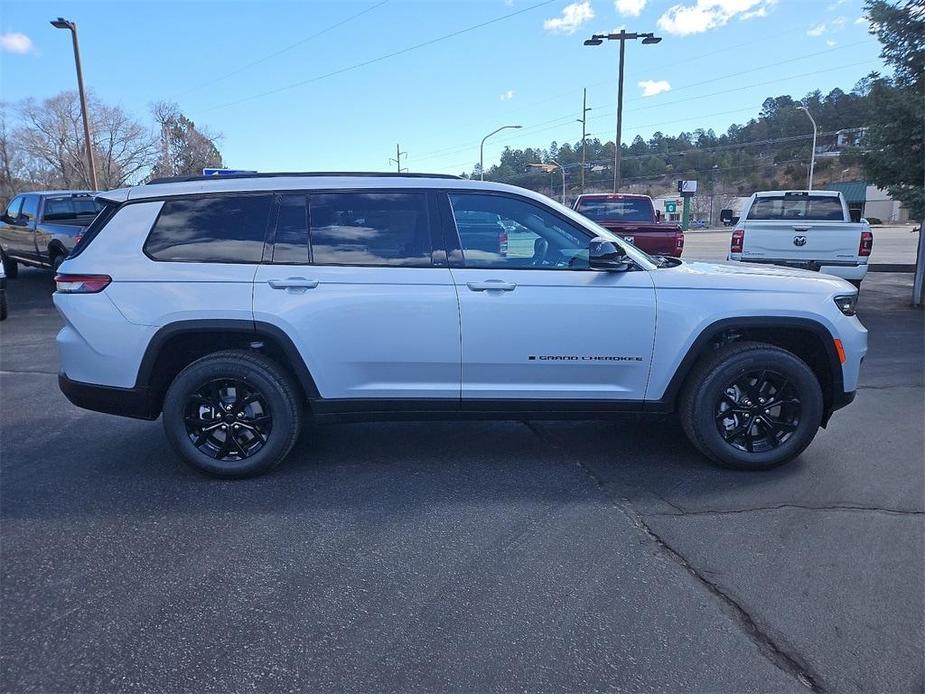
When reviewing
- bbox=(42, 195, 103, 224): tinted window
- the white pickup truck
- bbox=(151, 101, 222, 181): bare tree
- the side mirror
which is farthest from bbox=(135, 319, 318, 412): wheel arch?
bbox=(151, 101, 222, 181): bare tree

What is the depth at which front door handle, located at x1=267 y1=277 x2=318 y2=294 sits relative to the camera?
403cm

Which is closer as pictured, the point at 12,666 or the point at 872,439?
the point at 12,666

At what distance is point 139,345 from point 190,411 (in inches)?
20.1

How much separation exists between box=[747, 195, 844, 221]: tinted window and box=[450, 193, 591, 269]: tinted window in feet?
28.7

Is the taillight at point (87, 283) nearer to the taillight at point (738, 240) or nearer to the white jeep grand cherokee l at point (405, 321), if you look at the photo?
the white jeep grand cherokee l at point (405, 321)

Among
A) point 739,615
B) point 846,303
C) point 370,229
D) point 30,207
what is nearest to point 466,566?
point 739,615

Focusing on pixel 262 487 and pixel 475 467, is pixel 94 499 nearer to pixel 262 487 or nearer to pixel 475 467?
pixel 262 487

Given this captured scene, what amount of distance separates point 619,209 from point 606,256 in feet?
32.9

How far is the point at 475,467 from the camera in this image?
4438 mm

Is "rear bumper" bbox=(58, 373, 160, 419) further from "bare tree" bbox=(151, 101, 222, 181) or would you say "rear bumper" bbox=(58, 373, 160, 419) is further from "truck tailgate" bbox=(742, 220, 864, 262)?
"bare tree" bbox=(151, 101, 222, 181)

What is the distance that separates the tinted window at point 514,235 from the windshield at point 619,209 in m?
9.43

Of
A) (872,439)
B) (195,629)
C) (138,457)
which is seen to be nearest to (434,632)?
(195,629)

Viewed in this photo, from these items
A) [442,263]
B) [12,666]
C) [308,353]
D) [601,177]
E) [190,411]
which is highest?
[601,177]

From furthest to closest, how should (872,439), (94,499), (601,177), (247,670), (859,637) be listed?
(601,177) < (872,439) < (94,499) < (859,637) < (247,670)
